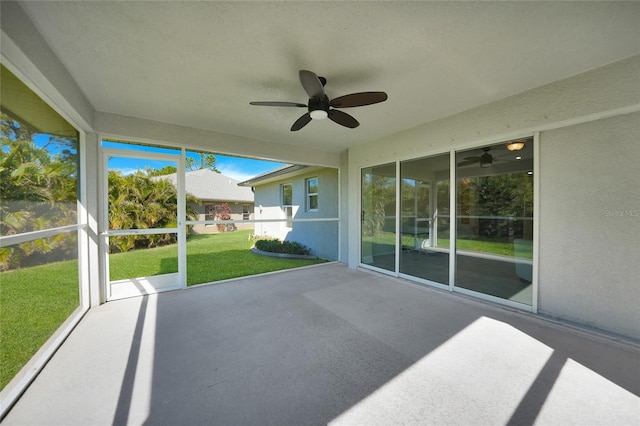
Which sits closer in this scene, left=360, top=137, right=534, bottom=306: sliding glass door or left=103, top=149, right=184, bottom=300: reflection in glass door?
left=360, top=137, right=534, bottom=306: sliding glass door

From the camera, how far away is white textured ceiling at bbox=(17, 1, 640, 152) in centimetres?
183

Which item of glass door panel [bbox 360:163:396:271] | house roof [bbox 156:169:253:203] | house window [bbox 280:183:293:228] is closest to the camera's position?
glass door panel [bbox 360:163:396:271]

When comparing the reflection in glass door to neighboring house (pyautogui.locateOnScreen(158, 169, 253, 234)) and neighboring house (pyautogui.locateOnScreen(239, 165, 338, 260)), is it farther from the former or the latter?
neighboring house (pyautogui.locateOnScreen(158, 169, 253, 234))

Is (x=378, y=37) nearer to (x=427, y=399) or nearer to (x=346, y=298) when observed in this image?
(x=427, y=399)

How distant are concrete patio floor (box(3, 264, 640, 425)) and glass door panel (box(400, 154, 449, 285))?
3.95 ft

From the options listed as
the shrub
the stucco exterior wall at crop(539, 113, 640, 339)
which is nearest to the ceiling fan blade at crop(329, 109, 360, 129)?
the stucco exterior wall at crop(539, 113, 640, 339)

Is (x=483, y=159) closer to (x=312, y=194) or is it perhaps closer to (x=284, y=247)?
(x=312, y=194)

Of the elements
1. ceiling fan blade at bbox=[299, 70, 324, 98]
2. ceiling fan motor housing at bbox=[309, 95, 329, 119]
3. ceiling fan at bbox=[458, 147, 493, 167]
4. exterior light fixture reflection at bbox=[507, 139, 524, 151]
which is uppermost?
ceiling fan blade at bbox=[299, 70, 324, 98]

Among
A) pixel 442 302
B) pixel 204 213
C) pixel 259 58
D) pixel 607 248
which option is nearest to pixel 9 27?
pixel 259 58

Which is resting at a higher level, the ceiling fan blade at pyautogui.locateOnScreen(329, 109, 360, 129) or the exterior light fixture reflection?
the ceiling fan blade at pyautogui.locateOnScreen(329, 109, 360, 129)

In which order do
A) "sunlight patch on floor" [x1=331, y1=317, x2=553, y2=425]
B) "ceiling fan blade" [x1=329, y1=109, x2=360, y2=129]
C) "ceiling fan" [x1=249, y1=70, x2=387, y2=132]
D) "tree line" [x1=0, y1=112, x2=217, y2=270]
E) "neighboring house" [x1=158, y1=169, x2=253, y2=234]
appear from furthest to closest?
"neighboring house" [x1=158, y1=169, x2=253, y2=234], "ceiling fan blade" [x1=329, y1=109, x2=360, y2=129], "ceiling fan" [x1=249, y1=70, x2=387, y2=132], "tree line" [x1=0, y1=112, x2=217, y2=270], "sunlight patch on floor" [x1=331, y1=317, x2=553, y2=425]

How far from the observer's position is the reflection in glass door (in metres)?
3.79

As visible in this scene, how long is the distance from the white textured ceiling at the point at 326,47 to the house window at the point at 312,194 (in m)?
4.99

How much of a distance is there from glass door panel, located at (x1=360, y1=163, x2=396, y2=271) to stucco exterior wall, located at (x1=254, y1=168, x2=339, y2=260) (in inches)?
59.7
